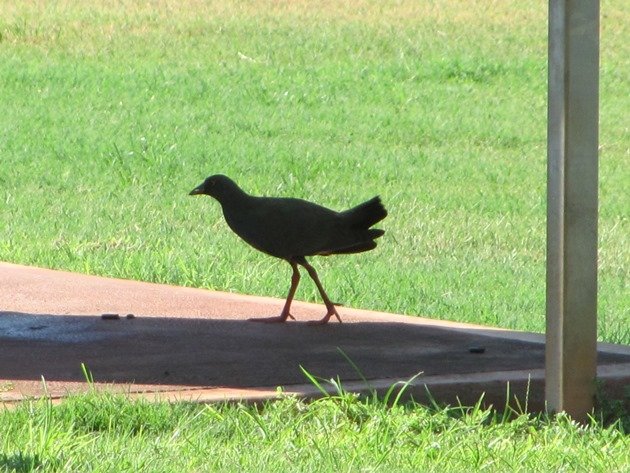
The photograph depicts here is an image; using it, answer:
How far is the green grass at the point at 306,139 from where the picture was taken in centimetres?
970

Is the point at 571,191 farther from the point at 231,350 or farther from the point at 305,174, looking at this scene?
the point at 305,174

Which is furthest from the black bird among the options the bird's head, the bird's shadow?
the bird's shadow

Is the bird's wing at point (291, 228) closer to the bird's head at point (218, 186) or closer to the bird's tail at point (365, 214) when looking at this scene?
the bird's tail at point (365, 214)

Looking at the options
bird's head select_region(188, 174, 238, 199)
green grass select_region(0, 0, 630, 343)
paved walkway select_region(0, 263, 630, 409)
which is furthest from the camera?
green grass select_region(0, 0, 630, 343)

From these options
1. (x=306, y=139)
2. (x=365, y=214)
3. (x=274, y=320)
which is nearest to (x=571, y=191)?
(x=365, y=214)

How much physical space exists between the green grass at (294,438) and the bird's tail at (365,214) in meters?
1.90

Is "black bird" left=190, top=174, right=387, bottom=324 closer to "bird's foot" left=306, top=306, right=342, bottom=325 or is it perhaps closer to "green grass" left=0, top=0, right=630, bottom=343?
"bird's foot" left=306, top=306, right=342, bottom=325

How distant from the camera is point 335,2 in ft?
87.2

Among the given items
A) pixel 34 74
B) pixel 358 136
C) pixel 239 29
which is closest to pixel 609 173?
pixel 358 136

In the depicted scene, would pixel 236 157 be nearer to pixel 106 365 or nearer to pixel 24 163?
pixel 24 163

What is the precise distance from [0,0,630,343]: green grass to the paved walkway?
884mm

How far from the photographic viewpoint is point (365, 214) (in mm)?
7473

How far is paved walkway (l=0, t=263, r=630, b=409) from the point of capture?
5.92 metres

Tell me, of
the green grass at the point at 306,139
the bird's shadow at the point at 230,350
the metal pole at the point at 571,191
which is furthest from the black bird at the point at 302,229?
the metal pole at the point at 571,191
